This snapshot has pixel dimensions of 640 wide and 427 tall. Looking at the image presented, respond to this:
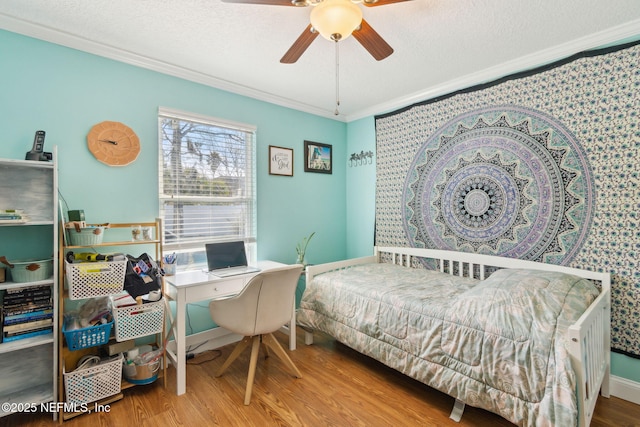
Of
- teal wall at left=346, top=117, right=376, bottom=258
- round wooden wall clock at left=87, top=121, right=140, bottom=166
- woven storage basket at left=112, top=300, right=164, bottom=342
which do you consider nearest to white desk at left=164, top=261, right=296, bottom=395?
woven storage basket at left=112, top=300, right=164, bottom=342

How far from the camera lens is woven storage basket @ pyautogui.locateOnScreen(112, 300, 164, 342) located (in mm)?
2006

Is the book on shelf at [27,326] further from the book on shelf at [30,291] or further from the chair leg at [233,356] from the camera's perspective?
the chair leg at [233,356]

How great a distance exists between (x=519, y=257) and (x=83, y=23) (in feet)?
Result: 11.6

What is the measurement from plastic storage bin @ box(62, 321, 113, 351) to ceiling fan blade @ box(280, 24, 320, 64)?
2.03 meters

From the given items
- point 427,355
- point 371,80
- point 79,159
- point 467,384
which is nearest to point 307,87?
point 371,80

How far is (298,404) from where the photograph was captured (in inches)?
78.0

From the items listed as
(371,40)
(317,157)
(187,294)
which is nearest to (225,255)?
(187,294)

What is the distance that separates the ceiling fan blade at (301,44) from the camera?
167cm

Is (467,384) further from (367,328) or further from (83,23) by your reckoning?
(83,23)

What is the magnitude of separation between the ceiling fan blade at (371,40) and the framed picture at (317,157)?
1.79 metres

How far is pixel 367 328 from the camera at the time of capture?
2.28 metres

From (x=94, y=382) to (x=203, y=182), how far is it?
64.1 inches

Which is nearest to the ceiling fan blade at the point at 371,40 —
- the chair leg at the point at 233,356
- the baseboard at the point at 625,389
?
the chair leg at the point at 233,356

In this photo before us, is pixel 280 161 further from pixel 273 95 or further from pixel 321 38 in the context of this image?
pixel 321 38
